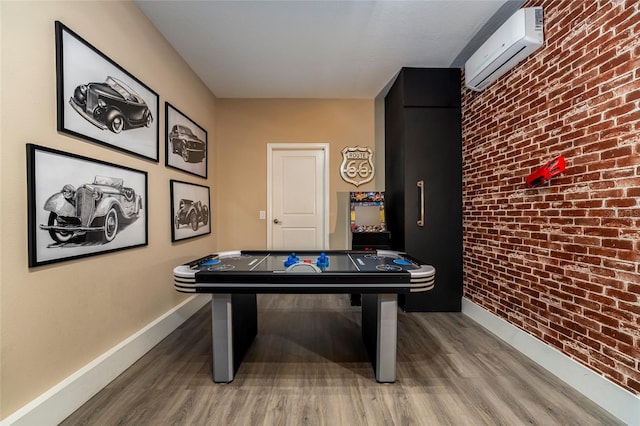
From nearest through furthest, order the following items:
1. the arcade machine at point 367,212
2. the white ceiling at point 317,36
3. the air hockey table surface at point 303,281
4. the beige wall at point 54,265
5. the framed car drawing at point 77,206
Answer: the beige wall at point 54,265
the framed car drawing at point 77,206
the air hockey table surface at point 303,281
the white ceiling at point 317,36
the arcade machine at point 367,212

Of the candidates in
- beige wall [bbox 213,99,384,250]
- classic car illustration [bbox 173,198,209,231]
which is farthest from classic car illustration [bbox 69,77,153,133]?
beige wall [bbox 213,99,384,250]

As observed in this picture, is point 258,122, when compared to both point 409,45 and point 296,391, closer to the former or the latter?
point 409,45

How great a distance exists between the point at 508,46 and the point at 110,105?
10.7 ft

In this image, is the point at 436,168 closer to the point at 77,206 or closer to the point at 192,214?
the point at 192,214

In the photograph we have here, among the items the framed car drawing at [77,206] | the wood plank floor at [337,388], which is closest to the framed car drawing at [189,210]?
the framed car drawing at [77,206]

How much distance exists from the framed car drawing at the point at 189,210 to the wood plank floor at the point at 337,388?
1.12m

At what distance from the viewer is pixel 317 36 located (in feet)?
8.66

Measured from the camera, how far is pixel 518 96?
2365mm

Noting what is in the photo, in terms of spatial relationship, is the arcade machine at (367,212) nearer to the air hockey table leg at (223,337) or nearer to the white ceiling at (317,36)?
the white ceiling at (317,36)

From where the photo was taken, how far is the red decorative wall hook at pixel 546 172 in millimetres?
1906

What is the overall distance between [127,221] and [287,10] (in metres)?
2.27

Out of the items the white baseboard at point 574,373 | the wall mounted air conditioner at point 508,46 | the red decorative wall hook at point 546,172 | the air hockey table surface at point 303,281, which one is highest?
the wall mounted air conditioner at point 508,46

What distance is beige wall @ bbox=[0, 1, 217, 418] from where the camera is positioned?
1.32 meters

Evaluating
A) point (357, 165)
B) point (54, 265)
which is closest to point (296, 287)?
point (54, 265)
